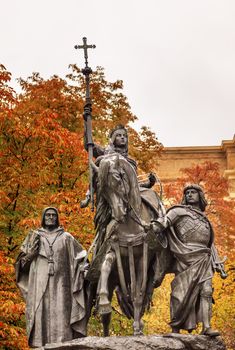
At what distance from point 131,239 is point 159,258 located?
569 millimetres

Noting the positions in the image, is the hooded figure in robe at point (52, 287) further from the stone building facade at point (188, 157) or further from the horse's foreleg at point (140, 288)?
the stone building facade at point (188, 157)

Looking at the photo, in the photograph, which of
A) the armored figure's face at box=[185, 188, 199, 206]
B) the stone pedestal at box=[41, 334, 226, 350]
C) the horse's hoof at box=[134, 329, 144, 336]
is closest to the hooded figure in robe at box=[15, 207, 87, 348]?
the stone pedestal at box=[41, 334, 226, 350]

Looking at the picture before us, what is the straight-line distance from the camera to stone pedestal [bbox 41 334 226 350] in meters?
14.1

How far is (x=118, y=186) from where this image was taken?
50.1 feet

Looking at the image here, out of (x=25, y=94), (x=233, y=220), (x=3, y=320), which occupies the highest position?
(x=25, y=94)

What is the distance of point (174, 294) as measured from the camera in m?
15.4

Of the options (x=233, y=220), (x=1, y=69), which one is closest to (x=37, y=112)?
(x=1, y=69)

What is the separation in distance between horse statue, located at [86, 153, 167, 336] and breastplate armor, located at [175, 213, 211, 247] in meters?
0.33

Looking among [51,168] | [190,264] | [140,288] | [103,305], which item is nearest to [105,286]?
[103,305]

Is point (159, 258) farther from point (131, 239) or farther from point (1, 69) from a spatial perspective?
point (1, 69)

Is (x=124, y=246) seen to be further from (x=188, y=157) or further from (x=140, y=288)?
(x=188, y=157)

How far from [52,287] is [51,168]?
1229 cm

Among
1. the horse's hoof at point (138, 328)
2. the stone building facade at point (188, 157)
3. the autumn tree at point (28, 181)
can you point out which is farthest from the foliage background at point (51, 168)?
the stone building facade at point (188, 157)

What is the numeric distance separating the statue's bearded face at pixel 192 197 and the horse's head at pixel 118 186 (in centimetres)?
88
